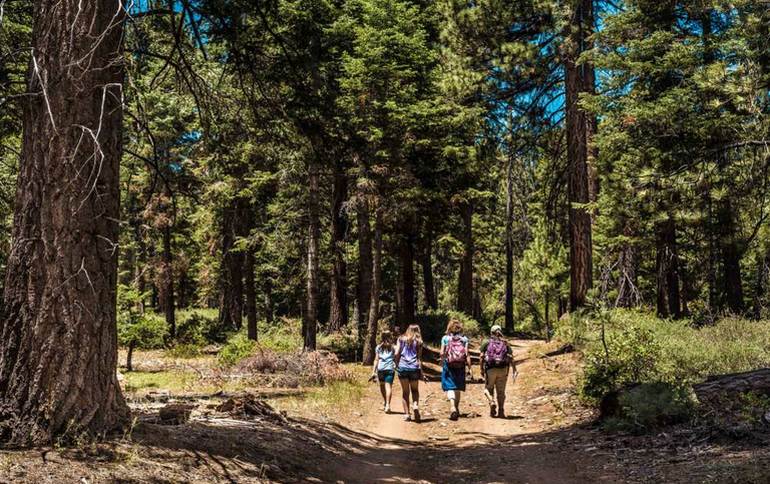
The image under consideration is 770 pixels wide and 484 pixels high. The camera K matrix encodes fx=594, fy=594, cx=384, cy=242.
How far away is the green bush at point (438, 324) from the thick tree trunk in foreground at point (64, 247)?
2018 centimetres

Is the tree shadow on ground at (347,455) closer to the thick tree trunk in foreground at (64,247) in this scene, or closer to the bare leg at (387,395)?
the thick tree trunk in foreground at (64,247)

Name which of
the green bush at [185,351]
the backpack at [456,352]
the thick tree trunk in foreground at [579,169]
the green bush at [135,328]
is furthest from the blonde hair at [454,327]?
the green bush at [185,351]

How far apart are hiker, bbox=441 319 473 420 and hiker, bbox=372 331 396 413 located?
114cm

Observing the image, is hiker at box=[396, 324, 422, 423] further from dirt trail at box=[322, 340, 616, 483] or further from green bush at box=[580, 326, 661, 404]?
green bush at box=[580, 326, 661, 404]

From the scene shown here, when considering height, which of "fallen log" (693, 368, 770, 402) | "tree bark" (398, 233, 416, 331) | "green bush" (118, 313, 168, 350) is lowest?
"fallen log" (693, 368, 770, 402)

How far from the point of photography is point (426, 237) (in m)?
22.2

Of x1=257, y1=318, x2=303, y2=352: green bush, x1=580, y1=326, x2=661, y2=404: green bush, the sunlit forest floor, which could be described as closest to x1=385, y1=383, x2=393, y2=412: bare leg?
the sunlit forest floor

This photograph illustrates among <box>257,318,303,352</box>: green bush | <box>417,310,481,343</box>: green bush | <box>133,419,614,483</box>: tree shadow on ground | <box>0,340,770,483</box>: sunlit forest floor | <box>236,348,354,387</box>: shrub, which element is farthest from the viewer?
<box>417,310,481,343</box>: green bush

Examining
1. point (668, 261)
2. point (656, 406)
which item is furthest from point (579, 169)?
point (656, 406)

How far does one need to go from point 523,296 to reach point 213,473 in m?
40.3

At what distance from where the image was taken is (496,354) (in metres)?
11.5

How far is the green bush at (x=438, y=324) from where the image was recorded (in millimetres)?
25391

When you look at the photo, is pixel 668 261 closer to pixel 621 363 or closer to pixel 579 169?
pixel 579 169

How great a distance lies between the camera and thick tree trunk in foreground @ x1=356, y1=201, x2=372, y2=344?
61.3 feet
